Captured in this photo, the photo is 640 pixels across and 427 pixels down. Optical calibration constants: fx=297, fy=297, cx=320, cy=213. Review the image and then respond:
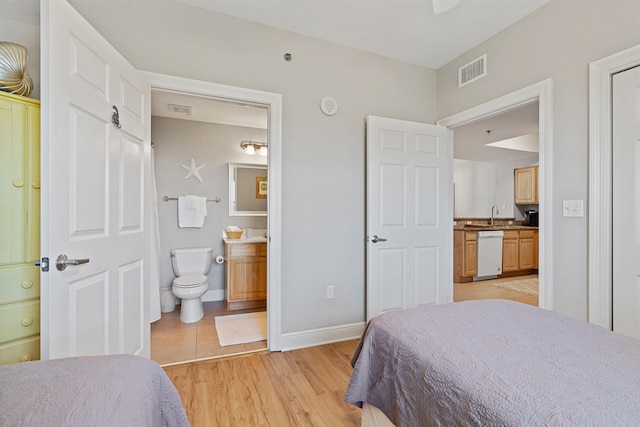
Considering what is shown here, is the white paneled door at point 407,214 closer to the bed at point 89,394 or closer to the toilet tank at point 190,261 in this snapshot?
the bed at point 89,394

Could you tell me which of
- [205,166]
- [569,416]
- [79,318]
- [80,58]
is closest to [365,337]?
[569,416]

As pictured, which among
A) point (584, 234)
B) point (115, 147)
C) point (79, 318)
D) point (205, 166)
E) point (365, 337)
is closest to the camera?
point (365, 337)

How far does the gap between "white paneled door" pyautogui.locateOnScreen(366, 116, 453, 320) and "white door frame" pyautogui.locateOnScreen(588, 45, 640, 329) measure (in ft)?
3.81

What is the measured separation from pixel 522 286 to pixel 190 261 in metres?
4.93

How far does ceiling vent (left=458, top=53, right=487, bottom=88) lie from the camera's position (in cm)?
248

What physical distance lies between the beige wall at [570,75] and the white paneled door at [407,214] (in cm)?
89

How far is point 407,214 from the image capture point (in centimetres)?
269

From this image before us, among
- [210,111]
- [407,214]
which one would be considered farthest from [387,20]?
[210,111]

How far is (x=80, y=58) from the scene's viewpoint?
4.66ft

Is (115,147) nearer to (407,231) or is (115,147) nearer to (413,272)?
(407,231)

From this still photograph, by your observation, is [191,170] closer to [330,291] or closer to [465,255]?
[330,291]

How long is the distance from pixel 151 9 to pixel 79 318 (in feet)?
6.51

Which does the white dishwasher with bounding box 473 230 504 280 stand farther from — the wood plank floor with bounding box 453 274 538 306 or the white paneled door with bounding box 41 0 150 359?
the white paneled door with bounding box 41 0 150 359

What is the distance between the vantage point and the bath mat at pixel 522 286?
14.4 feet
